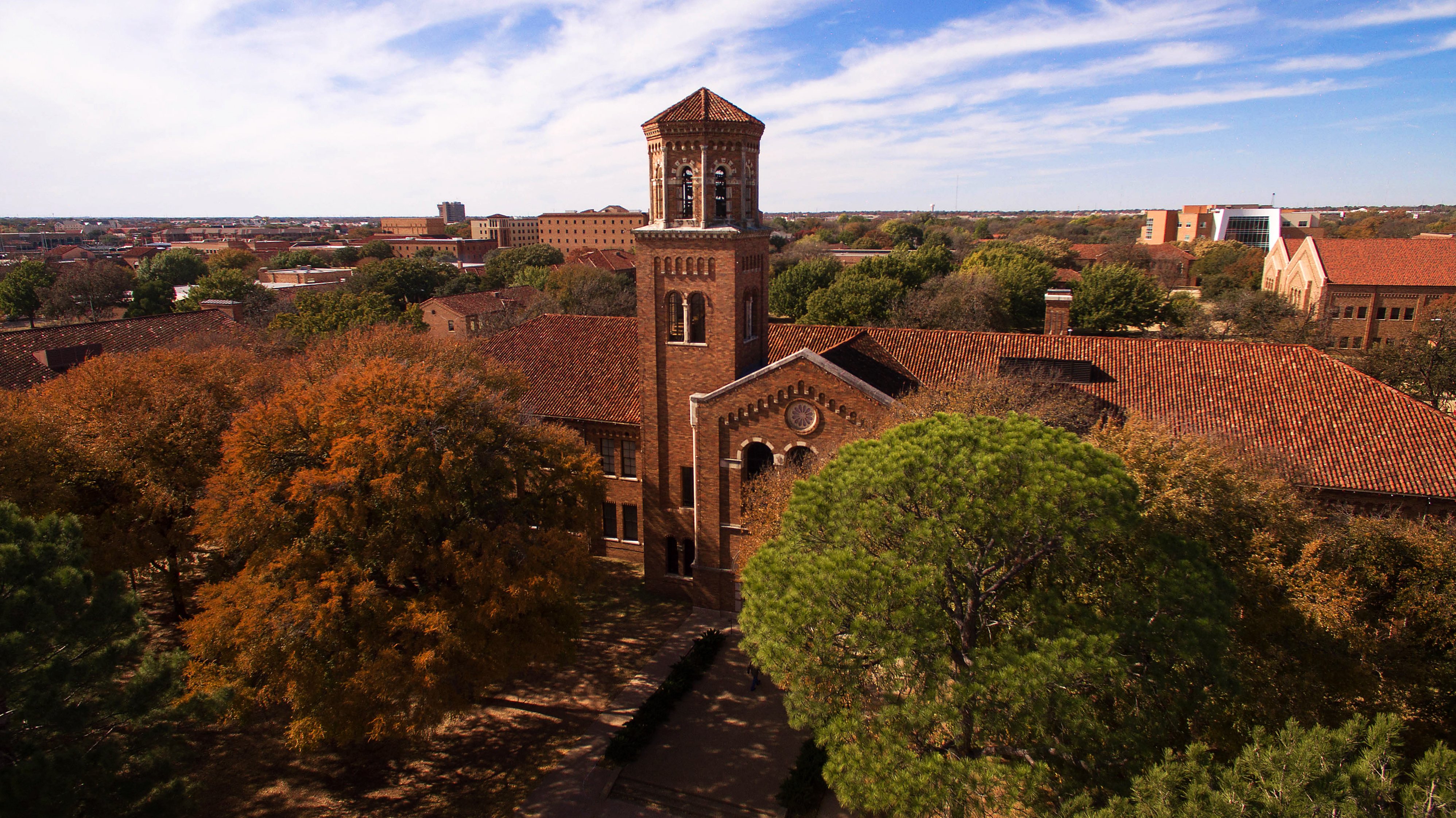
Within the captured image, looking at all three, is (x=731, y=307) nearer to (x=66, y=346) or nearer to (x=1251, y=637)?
(x=1251, y=637)

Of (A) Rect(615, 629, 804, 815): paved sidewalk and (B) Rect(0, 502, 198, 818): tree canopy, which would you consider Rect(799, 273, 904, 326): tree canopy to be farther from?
(B) Rect(0, 502, 198, 818): tree canopy

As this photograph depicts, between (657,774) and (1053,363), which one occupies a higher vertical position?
(1053,363)

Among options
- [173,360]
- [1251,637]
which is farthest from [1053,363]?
[173,360]

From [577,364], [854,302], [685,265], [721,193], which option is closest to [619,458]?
[577,364]

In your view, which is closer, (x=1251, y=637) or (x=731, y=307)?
(x=1251, y=637)

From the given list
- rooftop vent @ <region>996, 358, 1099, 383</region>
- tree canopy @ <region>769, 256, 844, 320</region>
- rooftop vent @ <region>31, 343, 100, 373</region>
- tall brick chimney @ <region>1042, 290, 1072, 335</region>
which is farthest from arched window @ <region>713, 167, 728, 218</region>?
tree canopy @ <region>769, 256, 844, 320</region>

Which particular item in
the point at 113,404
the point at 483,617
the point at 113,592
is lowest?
the point at 483,617
